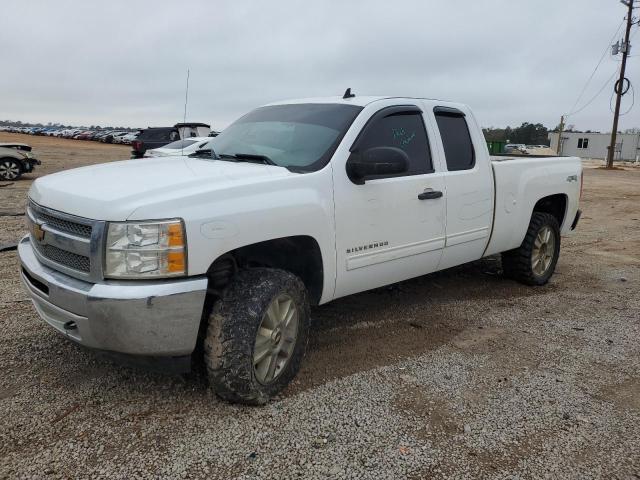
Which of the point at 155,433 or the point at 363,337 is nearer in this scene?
the point at 155,433

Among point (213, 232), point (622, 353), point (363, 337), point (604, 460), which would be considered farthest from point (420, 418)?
point (622, 353)

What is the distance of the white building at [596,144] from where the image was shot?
6356cm

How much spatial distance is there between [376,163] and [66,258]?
1.92 m

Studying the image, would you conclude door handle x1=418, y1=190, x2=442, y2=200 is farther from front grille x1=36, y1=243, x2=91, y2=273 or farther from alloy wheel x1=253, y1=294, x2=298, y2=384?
front grille x1=36, y1=243, x2=91, y2=273

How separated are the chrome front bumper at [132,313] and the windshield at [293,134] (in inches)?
48.5

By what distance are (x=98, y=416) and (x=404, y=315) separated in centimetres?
272

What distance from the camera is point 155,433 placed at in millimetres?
2912

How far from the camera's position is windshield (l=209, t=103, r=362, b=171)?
12.3ft

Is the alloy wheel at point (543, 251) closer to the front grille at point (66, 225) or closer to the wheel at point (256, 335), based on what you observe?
the wheel at point (256, 335)

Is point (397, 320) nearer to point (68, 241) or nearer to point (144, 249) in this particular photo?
point (144, 249)

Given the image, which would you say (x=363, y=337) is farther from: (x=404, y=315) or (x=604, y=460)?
(x=604, y=460)

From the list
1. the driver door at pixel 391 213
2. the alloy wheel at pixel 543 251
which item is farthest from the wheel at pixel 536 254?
the driver door at pixel 391 213

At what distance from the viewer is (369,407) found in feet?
10.7

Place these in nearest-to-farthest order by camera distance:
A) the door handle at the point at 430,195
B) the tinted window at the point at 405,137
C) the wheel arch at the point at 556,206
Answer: the tinted window at the point at 405,137
the door handle at the point at 430,195
the wheel arch at the point at 556,206
